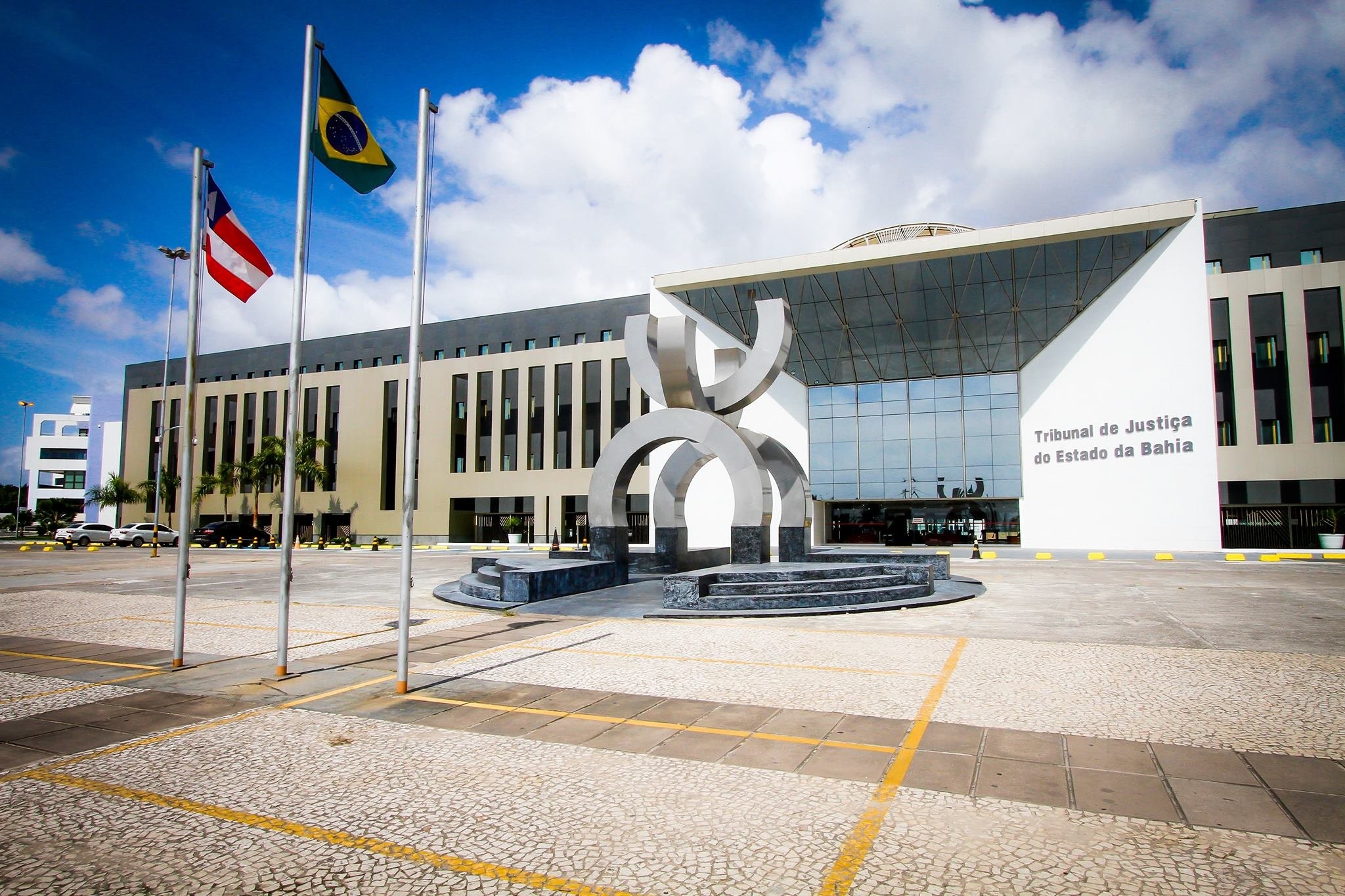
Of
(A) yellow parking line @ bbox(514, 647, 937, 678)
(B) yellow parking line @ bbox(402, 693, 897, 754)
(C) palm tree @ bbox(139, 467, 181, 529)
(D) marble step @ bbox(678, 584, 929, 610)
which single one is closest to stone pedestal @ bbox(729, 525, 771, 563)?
(D) marble step @ bbox(678, 584, 929, 610)

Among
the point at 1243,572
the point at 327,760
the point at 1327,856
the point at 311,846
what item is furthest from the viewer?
the point at 1243,572

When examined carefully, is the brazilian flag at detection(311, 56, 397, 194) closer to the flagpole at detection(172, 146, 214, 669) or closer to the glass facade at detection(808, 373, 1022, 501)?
the flagpole at detection(172, 146, 214, 669)

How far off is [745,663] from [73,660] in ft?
29.7

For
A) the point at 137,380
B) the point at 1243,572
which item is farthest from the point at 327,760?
the point at 137,380

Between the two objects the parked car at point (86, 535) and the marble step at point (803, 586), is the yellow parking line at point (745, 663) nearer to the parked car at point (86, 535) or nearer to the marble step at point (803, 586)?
the marble step at point (803, 586)

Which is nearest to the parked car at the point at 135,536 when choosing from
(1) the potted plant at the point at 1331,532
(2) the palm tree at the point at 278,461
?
(2) the palm tree at the point at 278,461

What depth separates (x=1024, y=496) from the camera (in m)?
37.8

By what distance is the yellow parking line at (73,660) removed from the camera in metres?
9.67

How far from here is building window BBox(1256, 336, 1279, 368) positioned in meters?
36.8

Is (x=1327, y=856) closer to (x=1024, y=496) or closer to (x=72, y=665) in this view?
(x=72, y=665)

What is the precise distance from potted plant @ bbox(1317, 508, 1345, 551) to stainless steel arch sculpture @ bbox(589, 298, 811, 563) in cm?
2987

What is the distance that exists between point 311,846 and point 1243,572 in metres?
27.1

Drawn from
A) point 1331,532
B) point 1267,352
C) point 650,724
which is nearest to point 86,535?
point 650,724

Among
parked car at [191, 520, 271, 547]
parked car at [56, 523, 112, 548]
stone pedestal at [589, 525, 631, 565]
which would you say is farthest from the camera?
parked car at [191, 520, 271, 547]
